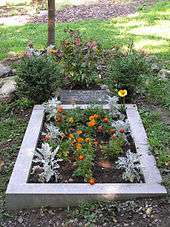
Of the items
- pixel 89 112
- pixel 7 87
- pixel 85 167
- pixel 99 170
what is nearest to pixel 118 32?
pixel 7 87

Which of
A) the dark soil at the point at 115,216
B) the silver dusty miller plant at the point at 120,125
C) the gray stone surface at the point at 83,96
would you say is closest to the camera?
the dark soil at the point at 115,216

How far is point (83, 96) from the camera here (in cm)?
738

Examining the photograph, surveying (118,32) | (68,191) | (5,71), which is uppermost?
(68,191)

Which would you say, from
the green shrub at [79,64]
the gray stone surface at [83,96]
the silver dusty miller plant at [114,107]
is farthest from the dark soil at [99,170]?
the green shrub at [79,64]

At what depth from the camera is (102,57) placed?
30.6ft

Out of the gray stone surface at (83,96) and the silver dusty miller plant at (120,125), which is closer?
the silver dusty miller plant at (120,125)

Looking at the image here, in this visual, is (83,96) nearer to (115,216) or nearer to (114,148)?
(114,148)

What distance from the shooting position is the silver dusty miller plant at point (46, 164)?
504 centimetres

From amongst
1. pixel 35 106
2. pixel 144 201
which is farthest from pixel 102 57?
pixel 144 201

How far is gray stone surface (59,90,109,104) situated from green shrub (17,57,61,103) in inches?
10.8

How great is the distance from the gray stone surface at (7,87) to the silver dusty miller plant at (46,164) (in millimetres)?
2366

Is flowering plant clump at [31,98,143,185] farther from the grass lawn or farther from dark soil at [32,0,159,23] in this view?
dark soil at [32,0,159,23]

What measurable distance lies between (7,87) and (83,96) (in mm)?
1334

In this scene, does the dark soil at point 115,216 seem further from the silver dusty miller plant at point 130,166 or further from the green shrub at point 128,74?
the green shrub at point 128,74
